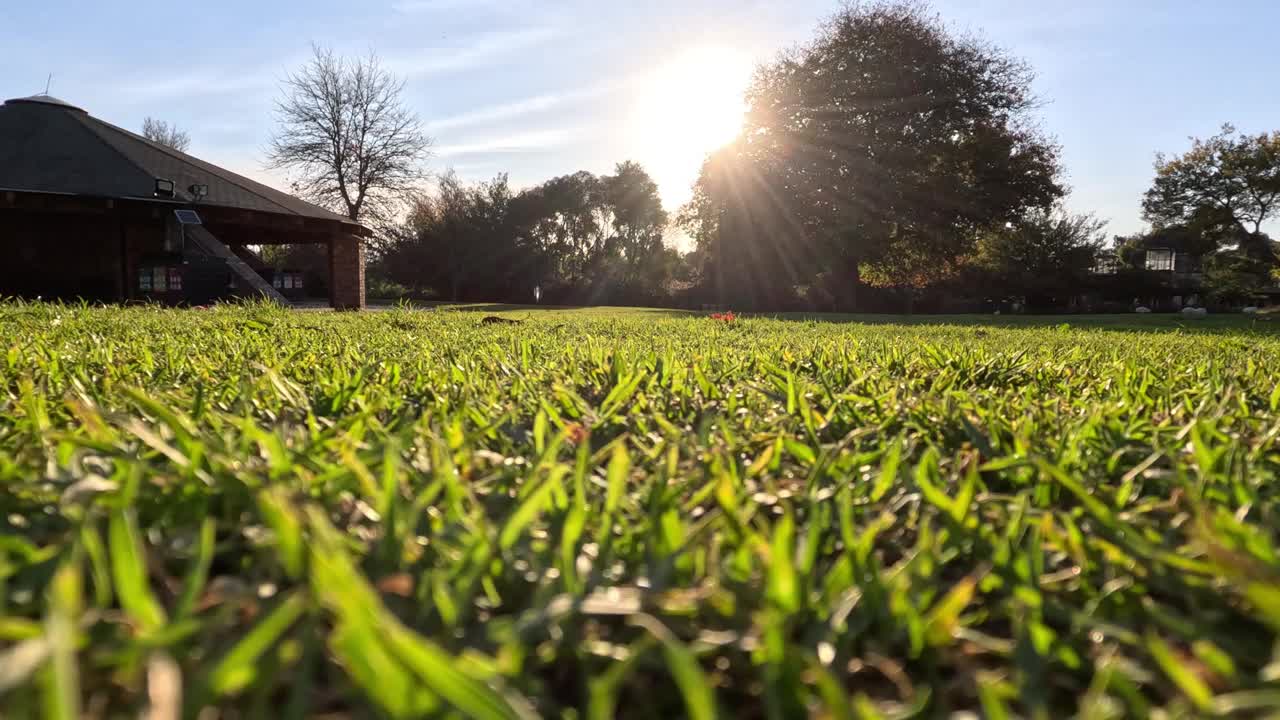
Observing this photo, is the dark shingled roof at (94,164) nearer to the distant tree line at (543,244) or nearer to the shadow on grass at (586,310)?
the shadow on grass at (586,310)

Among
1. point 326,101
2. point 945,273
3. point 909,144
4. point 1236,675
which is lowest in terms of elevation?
point 1236,675

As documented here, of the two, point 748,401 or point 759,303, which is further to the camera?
point 759,303

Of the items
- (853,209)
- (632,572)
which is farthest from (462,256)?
(632,572)

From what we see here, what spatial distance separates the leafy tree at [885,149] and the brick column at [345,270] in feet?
55.3

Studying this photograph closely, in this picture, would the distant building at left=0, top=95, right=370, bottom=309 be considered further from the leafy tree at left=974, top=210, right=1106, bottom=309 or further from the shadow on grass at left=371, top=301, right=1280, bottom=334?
the leafy tree at left=974, top=210, right=1106, bottom=309

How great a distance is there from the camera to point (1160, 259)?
57.7 m

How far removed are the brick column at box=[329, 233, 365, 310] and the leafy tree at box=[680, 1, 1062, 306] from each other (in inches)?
663

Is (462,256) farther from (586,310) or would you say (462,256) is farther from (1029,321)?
(1029,321)

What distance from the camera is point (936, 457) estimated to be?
1.10 metres

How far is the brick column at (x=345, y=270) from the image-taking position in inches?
733

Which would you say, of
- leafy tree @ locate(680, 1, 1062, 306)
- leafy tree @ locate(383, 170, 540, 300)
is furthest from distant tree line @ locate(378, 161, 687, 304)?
leafy tree @ locate(680, 1, 1062, 306)

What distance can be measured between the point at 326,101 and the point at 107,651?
41.4 meters

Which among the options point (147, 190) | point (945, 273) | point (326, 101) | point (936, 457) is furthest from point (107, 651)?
point (326, 101)

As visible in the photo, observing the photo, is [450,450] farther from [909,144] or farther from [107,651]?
[909,144]
